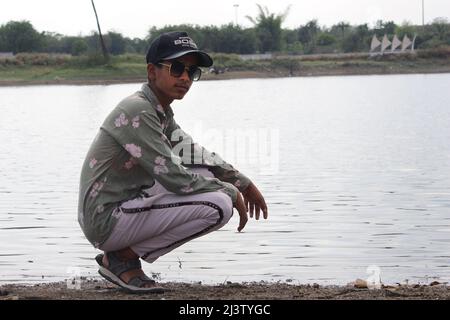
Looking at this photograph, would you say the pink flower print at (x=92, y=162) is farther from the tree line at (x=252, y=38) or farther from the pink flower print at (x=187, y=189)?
the tree line at (x=252, y=38)

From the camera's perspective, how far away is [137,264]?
5.23 meters

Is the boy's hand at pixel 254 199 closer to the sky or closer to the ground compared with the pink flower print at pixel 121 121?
closer to the ground

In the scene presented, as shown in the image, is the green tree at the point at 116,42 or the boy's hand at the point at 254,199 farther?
the green tree at the point at 116,42

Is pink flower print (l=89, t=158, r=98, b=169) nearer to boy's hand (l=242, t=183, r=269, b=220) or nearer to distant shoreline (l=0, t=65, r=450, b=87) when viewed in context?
boy's hand (l=242, t=183, r=269, b=220)

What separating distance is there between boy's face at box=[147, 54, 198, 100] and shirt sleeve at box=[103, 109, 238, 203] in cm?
21

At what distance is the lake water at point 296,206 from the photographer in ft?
24.3

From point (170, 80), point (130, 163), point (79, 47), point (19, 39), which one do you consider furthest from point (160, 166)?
point (19, 39)

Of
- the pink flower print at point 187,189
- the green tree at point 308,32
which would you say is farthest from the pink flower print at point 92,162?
the green tree at point 308,32

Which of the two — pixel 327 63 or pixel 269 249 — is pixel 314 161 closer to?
pixel 269 249

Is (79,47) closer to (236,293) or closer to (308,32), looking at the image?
(308,32)

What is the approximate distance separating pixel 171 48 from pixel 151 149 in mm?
522

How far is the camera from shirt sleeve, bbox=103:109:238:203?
4902 millimetres

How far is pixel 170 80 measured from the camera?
5.12 m

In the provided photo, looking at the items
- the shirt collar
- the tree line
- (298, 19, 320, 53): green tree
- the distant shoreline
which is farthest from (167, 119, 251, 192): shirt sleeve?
(298, 19, 320, 53): green tree
